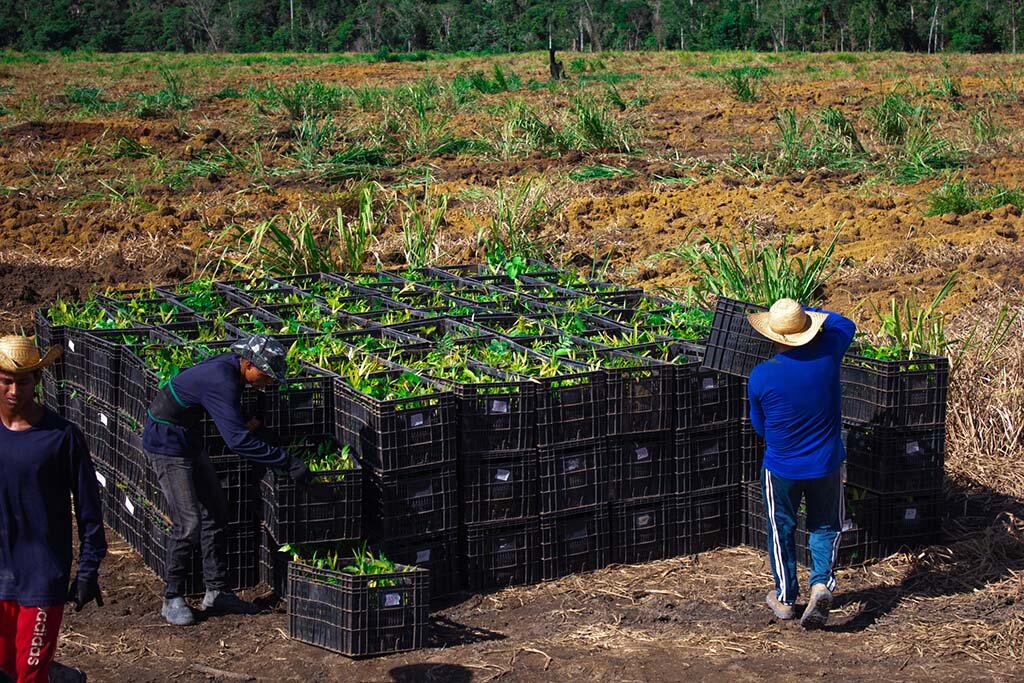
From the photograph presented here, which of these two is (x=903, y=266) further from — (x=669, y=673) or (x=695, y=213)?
(x=669, y=673)

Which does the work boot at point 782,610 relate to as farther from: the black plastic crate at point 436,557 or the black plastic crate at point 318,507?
the black plastic crate at point 318,507

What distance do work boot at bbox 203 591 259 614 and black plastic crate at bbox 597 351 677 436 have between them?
2.08m

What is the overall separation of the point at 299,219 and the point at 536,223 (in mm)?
2534

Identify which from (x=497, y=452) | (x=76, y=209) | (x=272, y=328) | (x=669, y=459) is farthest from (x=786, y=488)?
(x=76, y=209)

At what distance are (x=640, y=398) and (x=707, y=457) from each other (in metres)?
0.57

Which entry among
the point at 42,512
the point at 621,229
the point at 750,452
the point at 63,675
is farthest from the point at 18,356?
the point at 621,229

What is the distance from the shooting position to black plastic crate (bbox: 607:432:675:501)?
22.8 ft

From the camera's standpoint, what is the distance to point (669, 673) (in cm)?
584

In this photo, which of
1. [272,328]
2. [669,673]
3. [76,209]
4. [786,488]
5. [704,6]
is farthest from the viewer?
[704,6]

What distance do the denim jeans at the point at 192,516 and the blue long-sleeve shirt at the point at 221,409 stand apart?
9cm

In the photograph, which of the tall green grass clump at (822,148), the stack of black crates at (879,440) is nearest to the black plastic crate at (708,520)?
the stack of black crates at (879,440)

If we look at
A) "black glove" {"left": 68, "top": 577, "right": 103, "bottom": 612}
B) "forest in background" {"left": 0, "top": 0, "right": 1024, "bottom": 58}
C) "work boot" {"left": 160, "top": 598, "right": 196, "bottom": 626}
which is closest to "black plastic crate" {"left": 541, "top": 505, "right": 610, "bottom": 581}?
"work boot" {"left": 160, "top": 598, "right": 196, "bottom": 626}

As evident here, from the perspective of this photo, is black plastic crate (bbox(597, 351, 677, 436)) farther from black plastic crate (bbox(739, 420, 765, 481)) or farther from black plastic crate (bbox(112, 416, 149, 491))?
black plastic crate (bbox(112, 416, 149, 491))

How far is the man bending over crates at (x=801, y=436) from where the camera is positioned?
612 cm
